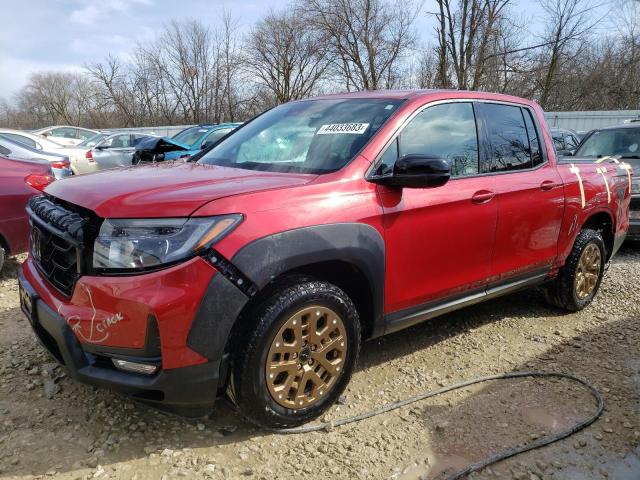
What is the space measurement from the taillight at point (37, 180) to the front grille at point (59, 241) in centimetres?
236

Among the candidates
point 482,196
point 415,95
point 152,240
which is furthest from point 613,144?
point 152,240

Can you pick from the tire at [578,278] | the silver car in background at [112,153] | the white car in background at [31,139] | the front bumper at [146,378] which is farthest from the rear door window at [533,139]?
the silver car in background at [112,153]

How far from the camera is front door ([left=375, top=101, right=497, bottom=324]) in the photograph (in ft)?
9.33

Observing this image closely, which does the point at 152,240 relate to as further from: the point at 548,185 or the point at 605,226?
the point at 605,226

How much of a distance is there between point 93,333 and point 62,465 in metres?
0.69

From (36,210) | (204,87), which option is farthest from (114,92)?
(36,210)

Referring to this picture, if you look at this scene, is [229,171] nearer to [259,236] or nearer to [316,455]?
[259,236]

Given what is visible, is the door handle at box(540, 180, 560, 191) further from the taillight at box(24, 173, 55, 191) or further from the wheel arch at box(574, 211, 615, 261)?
the taillight at box(24, 173, 55, 191)

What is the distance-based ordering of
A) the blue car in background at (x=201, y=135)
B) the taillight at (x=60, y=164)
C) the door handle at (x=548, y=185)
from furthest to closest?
1. the blue car in background at (x=201, y=135)
2. the taillight at (x=60, y=164)
3. the door handle at (x=548, y=185)

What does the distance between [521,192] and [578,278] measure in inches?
54.7

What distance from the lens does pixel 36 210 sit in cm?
279

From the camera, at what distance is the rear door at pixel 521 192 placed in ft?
11.4

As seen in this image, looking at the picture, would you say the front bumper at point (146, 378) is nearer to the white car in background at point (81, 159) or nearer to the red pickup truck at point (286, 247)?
the red pickup truck at point (286, 247)

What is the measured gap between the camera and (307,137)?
3.11 metres
